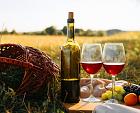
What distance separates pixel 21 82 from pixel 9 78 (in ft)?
0.33

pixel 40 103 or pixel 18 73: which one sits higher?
pixel 18 73

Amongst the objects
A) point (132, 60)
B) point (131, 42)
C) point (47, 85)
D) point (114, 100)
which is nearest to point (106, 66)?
point (114, 100)

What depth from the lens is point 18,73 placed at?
327cm

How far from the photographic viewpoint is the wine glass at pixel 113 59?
3068 mm

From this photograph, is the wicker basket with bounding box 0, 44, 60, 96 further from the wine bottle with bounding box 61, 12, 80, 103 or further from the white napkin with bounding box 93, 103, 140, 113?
the white napkin with bounding box 93, 103, 140, 113

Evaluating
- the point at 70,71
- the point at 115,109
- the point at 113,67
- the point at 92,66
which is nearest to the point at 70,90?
the point at 70,71

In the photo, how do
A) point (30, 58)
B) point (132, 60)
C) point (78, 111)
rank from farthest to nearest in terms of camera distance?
point (132, 60) → point (30, 58) → point (78, 111)

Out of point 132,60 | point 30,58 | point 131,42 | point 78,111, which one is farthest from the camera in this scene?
point 131,42

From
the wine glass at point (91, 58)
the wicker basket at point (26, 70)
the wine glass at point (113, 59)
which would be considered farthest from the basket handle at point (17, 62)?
the wine glass at point (113, 59)

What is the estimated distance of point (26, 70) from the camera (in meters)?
3.11

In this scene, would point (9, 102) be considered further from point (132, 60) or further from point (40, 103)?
point (132, 60)

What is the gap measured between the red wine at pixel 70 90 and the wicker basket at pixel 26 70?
115 millimetres

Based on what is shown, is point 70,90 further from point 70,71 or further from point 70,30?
point 70,30

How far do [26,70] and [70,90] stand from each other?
0.34 metres
